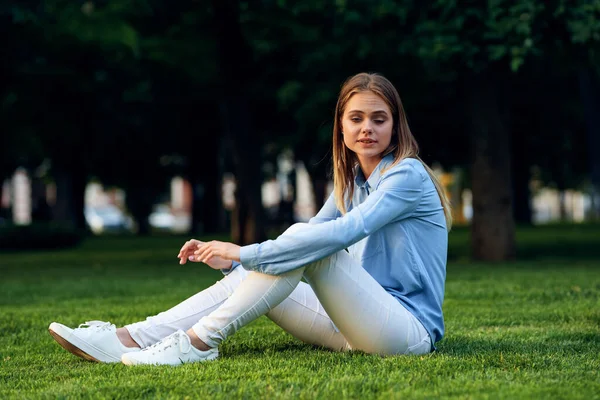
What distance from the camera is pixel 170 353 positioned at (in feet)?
16.7

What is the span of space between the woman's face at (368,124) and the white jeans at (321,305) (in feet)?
2.06

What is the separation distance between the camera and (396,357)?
5.16 m

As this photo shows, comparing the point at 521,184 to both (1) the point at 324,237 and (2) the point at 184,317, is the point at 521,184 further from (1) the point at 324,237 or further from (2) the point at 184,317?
(1) the point at 324,237

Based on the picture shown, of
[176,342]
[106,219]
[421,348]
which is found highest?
[176,342]

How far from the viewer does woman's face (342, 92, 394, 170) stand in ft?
17.2

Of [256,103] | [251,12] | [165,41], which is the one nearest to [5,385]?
[251,12]

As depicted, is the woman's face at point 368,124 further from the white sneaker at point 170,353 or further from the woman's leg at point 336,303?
the white sneaker at point 170,353

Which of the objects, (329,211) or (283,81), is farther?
(283,81)

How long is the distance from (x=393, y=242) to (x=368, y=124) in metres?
0.64

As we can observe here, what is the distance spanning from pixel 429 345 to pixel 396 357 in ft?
0.91

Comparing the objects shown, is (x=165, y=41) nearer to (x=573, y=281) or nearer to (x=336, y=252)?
(x=573, y=281)

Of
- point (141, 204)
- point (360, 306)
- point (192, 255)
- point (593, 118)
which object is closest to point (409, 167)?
point (360, 306)

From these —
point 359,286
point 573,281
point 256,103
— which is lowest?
point 573,281

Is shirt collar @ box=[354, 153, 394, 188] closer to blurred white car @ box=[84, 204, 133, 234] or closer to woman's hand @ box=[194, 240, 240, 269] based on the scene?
woman's hand @ box=[194, 240, 240, 269]
